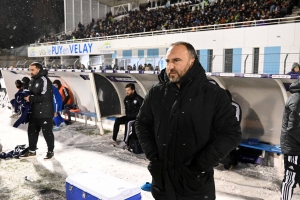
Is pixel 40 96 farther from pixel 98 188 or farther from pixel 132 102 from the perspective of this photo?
pixel 98 188

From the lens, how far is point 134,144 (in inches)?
223

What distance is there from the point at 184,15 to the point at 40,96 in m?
19.7

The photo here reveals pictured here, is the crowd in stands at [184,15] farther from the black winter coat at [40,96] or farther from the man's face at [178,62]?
the man's face at [178,62]

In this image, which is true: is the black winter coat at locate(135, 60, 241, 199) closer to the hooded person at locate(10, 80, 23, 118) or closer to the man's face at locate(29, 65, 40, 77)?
the man's face at locate(29, 65, 40, 77)

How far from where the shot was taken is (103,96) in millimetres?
7723

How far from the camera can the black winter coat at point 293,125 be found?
283 centimetres

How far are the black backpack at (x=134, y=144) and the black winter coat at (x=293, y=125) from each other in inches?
124

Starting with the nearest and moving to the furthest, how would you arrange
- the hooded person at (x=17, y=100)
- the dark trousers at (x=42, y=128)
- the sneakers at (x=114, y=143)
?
1. the dark trousers at (x=42, y=128)
2. the sneakers at (x=114, y=143)
3. the hooded person at (x=17, y=100)

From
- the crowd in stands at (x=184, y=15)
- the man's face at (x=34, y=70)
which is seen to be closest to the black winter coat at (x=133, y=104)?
the man's face at (x=34, y=70)

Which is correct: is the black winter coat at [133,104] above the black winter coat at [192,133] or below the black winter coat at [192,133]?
below

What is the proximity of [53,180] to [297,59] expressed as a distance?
876cm

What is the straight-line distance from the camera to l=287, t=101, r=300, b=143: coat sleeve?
2.82 metres

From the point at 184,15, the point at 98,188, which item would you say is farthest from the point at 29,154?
the point at 184,15

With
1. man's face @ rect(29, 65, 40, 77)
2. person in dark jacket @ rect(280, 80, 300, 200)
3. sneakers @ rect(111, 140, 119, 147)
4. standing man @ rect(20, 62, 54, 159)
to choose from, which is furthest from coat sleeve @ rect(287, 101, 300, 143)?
sneakers @ rect(111, 140, 119, 147)
